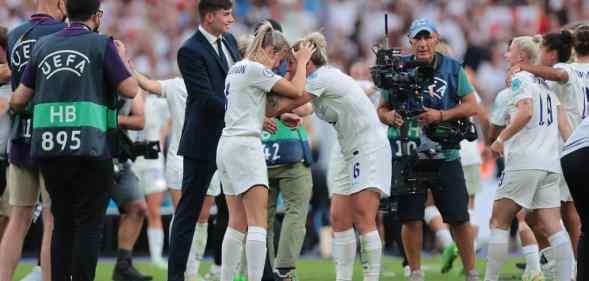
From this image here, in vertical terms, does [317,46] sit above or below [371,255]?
above

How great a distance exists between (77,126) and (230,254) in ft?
5.73

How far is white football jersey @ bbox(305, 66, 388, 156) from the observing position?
998 centimetres

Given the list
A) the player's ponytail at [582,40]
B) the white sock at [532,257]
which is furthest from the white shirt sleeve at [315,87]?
the white sock at [532,257]

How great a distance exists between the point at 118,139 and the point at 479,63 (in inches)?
490

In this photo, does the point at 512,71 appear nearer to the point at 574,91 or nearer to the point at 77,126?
the point at 574,91

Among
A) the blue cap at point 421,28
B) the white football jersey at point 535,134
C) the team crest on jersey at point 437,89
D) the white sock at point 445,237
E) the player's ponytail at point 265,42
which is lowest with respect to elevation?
→ the white sock at point 445,237

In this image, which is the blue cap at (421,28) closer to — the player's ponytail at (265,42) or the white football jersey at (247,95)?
the player's ponytail at (265,42)

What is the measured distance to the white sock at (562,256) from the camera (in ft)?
33.6

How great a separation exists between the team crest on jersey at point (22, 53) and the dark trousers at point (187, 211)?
1.50m

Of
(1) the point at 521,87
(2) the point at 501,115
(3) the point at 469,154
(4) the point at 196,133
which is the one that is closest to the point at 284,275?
(4) the point at 196,133

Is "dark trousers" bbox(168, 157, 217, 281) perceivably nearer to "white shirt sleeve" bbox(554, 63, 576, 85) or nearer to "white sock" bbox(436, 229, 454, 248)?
"white shirt sleeve" bbox(554, 63, 576, 85)

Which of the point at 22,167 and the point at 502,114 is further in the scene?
the point at 502,114

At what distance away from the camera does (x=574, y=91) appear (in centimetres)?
1076

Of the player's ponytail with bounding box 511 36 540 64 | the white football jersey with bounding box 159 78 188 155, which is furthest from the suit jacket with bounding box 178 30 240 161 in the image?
A: the player's ponytail with bounding box 511 36 540 64
